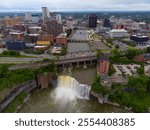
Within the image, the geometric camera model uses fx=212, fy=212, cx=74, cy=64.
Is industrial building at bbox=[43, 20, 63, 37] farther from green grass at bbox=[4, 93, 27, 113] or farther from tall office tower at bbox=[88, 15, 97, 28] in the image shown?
green grass at bbox=[4, 93, 27, 113]

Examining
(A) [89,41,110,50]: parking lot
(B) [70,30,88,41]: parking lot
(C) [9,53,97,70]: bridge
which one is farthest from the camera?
(B) [70,30,88,41]: parking lot

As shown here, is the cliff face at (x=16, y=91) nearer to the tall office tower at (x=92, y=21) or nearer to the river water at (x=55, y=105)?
the river water at (x=55, y=105)

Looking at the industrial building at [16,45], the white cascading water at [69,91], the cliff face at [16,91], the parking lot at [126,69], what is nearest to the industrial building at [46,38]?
the industrial building at [16,45]

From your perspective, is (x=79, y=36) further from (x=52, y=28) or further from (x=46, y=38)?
(x=46, y=38)

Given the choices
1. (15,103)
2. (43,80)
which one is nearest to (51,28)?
(43,80)

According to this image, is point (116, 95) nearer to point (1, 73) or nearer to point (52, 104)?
point (52, 104)

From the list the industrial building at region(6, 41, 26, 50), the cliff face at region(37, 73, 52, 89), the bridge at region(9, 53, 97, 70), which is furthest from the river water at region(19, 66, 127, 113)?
the industrial building at region(6, 41, 26, 50)
